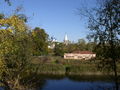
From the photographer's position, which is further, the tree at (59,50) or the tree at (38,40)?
the tree at (59,50)

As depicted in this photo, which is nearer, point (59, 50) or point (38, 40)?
point (38, 40)

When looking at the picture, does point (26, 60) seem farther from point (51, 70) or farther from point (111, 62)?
point (51, 70)

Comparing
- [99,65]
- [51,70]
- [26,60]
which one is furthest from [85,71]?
[99,65]

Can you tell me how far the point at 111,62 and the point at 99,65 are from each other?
1.91 ft

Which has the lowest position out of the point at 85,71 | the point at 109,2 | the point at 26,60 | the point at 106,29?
the point at 85,71

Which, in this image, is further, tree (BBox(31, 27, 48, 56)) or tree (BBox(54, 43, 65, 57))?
tree (BBox(54, 43, 65, 57))

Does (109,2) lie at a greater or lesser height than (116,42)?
greater

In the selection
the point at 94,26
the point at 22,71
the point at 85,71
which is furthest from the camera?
the point at 85,71

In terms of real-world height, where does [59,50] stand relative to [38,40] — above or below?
below

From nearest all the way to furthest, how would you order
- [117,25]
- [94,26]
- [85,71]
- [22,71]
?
[117,25] < [94,26] < [22,71] < [85,71]

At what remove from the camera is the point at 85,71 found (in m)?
32.4

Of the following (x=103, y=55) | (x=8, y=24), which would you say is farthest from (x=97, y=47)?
(x=8, y=24)

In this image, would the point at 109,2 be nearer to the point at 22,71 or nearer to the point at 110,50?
the point at 110,50

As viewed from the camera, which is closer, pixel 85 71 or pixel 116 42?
pixel 116 42
